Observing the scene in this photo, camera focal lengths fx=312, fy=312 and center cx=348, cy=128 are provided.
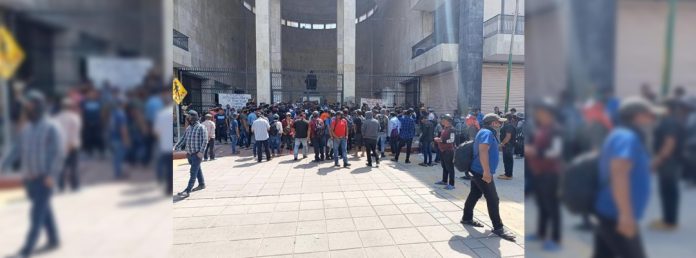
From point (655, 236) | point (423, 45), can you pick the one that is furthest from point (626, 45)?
point (423, 45)

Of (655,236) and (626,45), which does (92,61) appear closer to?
(626,45)

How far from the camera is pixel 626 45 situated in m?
0.77

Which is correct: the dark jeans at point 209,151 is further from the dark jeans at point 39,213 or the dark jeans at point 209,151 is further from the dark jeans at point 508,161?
the dark jeans at point 39,213

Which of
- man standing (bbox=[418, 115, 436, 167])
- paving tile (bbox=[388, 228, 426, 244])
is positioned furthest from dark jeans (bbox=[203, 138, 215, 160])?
paving tile (bbox=[388, 228, 426, 244])

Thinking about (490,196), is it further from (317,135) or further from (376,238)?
(317,135)

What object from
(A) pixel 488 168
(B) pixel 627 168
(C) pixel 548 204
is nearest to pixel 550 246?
(C) pixel 548 204

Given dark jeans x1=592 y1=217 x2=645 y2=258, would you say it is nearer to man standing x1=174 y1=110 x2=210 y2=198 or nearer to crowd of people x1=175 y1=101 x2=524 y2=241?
crowd of people x1=175 y1=101 x2=524 y2=241

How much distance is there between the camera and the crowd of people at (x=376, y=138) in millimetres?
3861

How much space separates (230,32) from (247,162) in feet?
72.2

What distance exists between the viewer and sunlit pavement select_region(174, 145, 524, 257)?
3.49 meters

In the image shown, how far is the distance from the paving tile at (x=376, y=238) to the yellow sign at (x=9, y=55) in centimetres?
335

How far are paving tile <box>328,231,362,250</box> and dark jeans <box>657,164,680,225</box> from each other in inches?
120

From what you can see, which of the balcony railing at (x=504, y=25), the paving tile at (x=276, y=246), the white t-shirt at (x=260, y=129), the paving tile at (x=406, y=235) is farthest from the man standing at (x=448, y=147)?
the balcony railing at (x=504, y=25)

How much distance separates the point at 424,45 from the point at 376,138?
13.5m
